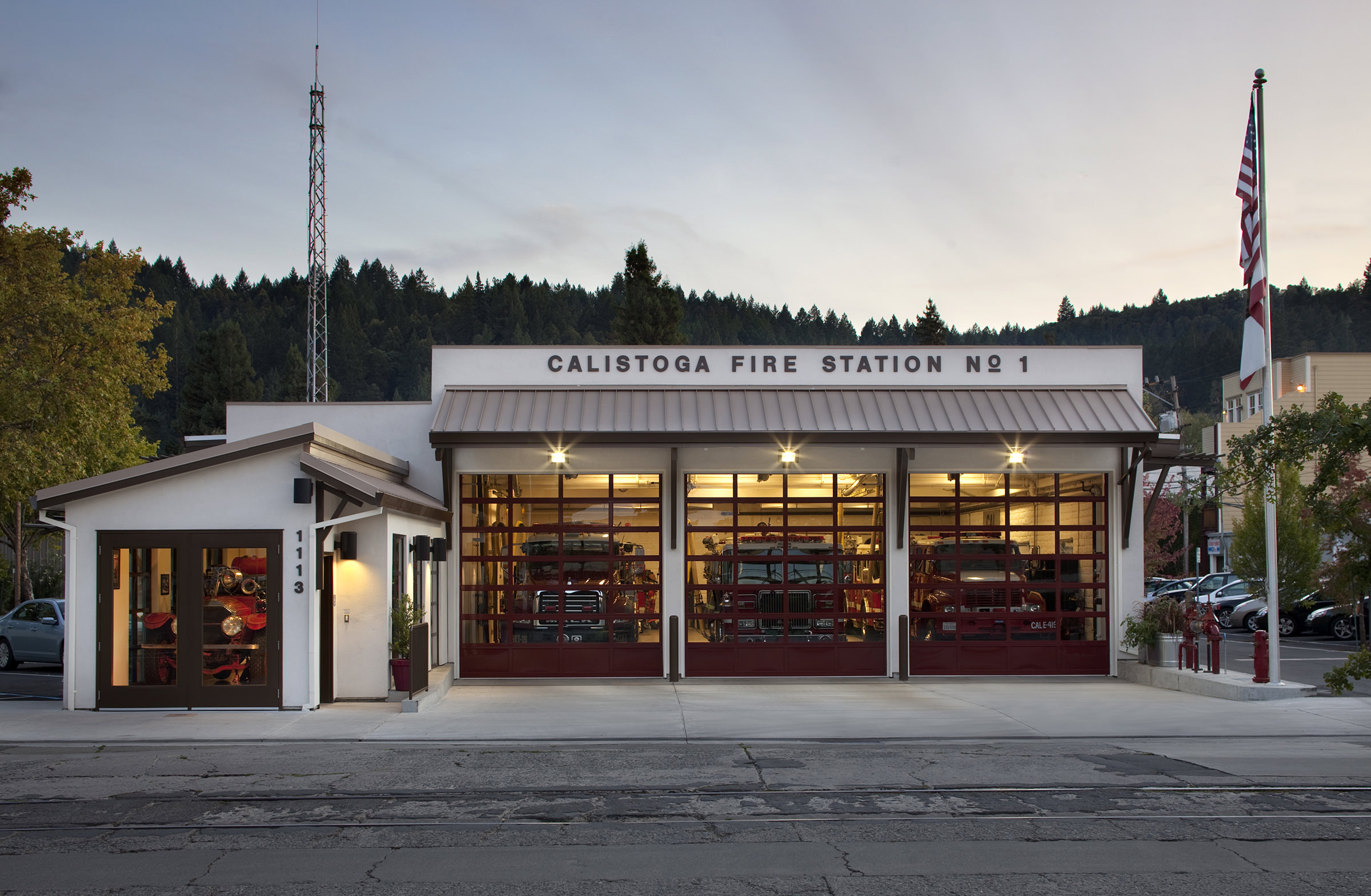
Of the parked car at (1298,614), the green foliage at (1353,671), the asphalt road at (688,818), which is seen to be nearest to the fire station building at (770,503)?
the asphalt road at (688,818)

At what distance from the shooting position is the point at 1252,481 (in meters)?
12.2

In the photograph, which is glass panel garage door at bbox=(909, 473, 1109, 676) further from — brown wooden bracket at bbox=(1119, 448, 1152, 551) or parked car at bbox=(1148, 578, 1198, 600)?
parked car at bbox=(1148, 578, 1198, 600)

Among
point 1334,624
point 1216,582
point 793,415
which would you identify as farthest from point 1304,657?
point 1216,582

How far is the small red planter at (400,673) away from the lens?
15328 millimetres

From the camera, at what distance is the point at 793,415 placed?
61.0 ft

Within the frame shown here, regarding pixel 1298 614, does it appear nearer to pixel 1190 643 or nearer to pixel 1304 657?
pixel 1304 657

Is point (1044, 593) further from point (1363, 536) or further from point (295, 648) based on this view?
point (295, 648)

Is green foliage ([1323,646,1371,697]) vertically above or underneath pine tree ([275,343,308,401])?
underneath

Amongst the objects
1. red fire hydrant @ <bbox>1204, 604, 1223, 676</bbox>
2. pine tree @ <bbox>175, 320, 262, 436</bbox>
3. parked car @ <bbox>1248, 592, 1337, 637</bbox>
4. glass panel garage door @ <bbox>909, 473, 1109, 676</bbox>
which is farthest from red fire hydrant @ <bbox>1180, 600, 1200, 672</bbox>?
pine tree @ <bbox>175, 320, 262, 436</bbox>

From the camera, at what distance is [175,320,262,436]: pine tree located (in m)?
77.1

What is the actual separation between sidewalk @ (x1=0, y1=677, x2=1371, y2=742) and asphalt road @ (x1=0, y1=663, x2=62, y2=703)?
125 cm

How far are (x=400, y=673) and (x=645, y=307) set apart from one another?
51.7 meters

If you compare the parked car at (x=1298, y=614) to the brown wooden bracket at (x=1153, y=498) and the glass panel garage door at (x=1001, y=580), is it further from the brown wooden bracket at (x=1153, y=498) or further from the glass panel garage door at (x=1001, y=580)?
the glass panel garage door at (x=1001, y=580)

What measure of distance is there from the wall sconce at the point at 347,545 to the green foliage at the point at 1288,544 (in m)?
25.0
